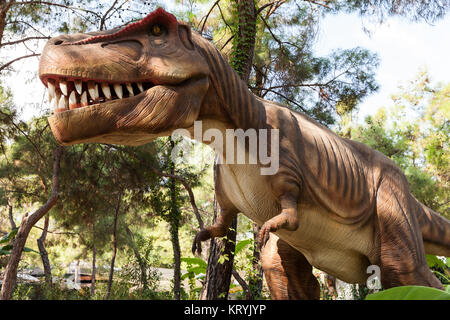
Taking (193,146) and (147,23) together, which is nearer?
(147,23)

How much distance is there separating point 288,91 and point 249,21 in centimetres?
353

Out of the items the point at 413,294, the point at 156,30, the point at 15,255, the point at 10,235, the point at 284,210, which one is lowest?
the point at 413,294

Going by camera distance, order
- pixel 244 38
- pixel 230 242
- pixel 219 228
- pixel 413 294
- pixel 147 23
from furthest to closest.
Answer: pixel 244 38
pixel 230 242
pixel 219 228
pixel 147 23
pixel 413 294

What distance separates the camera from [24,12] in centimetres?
678

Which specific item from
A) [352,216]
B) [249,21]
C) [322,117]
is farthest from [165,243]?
[352,216]

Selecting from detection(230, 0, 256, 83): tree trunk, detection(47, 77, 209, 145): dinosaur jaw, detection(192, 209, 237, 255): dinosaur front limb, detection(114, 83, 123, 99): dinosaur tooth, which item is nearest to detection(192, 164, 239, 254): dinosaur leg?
detection(192, 209, 237, 255): dinosaur front limb

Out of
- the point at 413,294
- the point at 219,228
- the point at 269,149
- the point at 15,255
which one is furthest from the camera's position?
the point at 15,255

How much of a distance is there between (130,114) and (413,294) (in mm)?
957

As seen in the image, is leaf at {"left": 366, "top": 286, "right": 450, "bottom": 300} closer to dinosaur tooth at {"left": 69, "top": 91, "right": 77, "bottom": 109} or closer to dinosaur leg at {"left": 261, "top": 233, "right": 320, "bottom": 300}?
dinosaur leg at {"left": 261, "top": 233, "right": 320, "bottom": 300}

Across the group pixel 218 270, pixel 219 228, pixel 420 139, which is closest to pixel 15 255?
pixel 218 270

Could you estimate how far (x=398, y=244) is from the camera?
1705 mm

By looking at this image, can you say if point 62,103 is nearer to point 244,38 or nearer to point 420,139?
point 244,38

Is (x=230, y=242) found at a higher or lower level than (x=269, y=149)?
higher
